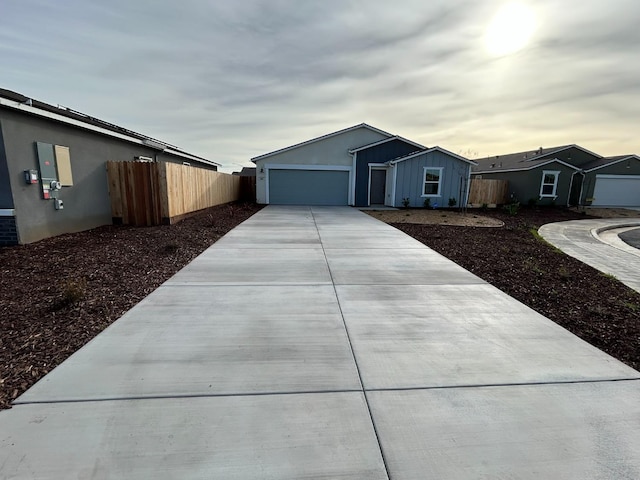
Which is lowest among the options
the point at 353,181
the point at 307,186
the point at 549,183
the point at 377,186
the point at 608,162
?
the point at 307,186

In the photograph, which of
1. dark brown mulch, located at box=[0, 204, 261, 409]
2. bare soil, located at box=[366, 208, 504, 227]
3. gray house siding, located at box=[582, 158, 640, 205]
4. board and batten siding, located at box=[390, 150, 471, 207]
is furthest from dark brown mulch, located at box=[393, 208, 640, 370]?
gray house siding, located at box=[582, 158, 640, 205]

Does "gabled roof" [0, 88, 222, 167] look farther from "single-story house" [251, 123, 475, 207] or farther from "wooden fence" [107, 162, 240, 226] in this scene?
"single-story house" [251, 123, 475, 207]

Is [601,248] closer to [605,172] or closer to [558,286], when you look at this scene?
[558,286]

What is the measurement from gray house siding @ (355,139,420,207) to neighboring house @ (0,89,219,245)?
13001mm

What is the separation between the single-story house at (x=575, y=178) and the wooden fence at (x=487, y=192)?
0.85m

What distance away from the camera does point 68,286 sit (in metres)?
4.18

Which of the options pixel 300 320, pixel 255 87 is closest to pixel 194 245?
pixel 300 320

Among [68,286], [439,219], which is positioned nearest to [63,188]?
[68,286]

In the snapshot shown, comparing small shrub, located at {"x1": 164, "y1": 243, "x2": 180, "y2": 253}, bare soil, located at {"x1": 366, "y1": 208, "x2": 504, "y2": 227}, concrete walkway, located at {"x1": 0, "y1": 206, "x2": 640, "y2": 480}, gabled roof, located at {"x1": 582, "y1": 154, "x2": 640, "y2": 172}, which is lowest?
concrete walkway, located at {"x1": 0, "y1": 206, "x2": 640, "y2": 480}

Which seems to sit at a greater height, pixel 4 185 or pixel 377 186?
pixel 377 186

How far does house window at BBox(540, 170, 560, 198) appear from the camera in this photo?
2114cm

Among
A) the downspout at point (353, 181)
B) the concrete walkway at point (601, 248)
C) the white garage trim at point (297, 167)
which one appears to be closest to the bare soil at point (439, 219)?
the concrete walkway at point (601, 248)

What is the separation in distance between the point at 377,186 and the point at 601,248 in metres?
12.9

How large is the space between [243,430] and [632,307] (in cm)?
519
